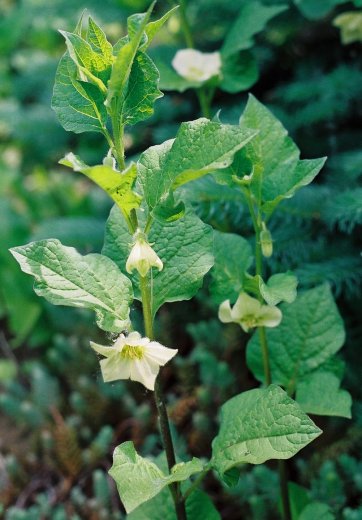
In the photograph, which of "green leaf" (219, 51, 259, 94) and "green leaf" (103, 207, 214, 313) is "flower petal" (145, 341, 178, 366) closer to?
"green leaf" (103, 207, 214, 313)

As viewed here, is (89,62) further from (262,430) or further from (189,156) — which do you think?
(262,430)

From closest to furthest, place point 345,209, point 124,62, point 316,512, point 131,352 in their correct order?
point 124,62, point 131,352, point 316,512, point 345,209

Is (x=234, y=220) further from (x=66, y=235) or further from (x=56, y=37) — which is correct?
(x=56, y=37)

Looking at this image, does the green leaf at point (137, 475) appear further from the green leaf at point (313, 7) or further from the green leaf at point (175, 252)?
the green leaf at point (313, 7)

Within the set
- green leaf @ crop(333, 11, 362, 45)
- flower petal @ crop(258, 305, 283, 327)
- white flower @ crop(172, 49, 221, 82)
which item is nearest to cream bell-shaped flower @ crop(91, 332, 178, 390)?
flower petal @ crop(258, 305, 283, 327)

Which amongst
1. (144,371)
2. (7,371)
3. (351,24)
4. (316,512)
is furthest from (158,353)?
(7,371)

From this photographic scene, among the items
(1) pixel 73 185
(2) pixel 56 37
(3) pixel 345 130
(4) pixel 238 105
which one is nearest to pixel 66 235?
(1) pixel 73 185
